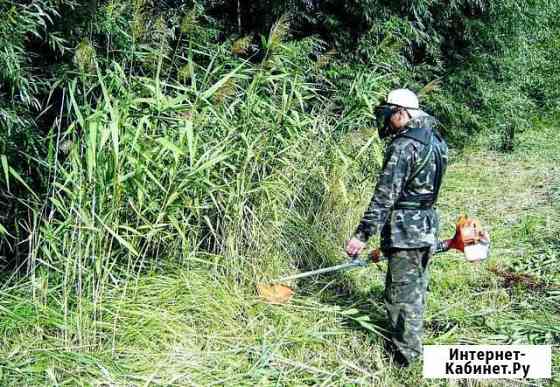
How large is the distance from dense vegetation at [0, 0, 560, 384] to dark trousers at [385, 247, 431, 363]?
0.29 metres

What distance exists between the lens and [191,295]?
329 cm

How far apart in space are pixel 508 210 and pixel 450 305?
225 centimetres

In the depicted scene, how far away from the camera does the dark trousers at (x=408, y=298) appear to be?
3.13 metres

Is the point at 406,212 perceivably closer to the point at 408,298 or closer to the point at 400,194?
the point at 400,194

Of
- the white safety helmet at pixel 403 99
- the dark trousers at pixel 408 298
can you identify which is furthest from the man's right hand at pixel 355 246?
the white safety helmet at pixel 403 99

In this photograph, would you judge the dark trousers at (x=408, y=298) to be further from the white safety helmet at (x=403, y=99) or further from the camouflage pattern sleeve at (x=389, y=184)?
the white safety helmet at (x=403, y=99)

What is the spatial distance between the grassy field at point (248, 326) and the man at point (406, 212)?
21cm

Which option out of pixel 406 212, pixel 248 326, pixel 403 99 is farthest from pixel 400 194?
pixel 248 326

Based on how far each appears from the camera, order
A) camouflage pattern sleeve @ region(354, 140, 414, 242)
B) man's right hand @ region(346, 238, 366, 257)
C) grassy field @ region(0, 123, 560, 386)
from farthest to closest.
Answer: man's right hand @ region(346, 238, 366, 257)
camouflage pattern sleeve @ region(354, 140, 414, 242)
grassy field @ region(0, 123, 560, 386)

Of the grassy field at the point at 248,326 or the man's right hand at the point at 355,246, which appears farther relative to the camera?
the man's right hand at the point at 355,246

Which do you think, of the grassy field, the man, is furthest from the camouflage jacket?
the grassy field

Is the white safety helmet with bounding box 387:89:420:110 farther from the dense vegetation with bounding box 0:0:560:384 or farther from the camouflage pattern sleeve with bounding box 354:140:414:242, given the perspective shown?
the dense vegetation with bounding box 0:0:560:384

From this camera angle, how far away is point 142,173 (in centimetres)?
300

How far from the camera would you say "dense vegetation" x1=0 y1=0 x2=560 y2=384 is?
2941 mm
